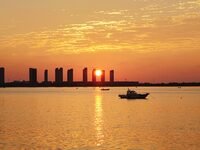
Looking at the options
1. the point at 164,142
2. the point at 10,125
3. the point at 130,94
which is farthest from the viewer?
the point at 130,94

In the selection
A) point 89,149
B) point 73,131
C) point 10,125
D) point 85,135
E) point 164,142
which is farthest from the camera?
point 10,125

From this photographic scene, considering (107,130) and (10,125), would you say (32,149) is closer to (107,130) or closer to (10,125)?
(107,130)

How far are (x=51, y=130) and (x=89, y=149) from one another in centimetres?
2227

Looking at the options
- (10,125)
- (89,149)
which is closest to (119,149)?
(89,149)

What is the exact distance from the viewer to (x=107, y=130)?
74875 millimetres

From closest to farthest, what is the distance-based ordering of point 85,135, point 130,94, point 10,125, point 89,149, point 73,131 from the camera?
point 89,149, point 85,135, point 73,131, point 10,125, point 130,94

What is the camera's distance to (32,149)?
176 feet

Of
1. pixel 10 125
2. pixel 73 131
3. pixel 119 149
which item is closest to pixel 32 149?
pixel 119 149

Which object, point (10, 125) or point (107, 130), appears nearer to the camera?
point (107, 130)

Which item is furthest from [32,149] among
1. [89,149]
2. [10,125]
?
[10,125]

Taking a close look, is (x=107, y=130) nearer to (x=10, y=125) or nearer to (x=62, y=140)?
(x=62, y=140)

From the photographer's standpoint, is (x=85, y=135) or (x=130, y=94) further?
(x=130, y=94)

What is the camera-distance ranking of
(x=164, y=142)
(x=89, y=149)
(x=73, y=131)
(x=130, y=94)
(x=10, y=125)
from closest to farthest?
(x=89, y=149) < (x=164, y=142) < (x=73, y=131) < (x=10, y=125) < (x=130, y=94)

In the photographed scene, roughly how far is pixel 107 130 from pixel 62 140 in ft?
48.0
